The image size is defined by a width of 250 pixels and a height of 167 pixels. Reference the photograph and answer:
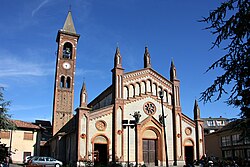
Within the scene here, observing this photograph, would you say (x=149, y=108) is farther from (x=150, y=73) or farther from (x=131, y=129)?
(x=150, y=73)

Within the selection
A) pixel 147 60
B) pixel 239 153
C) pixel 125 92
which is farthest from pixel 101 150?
pixel 239 153

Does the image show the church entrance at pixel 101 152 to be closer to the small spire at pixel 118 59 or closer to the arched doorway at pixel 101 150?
the arched doorway at pixel 101 150

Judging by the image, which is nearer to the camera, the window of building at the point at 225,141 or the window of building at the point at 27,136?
the window of building at the point at 27,136

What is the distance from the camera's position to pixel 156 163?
117 feet

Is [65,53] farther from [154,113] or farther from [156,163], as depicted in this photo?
[156,163]

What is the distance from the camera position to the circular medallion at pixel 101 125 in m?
33.0

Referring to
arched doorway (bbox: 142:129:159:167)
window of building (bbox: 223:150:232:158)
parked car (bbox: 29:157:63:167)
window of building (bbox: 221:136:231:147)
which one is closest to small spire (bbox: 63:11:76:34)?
arched doorway (bbox: 142:129:159:167)

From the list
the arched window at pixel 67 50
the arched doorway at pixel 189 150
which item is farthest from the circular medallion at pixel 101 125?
the arched window at pixel 67 50

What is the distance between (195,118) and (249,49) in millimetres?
33138

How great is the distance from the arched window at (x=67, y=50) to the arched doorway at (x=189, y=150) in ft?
98.0

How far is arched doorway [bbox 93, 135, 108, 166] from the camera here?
32688 millimetres

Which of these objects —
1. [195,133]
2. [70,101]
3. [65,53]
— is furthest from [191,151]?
[65,53]

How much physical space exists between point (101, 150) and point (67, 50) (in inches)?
1090

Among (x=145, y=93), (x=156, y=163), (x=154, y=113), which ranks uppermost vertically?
(x=145, y=93)
